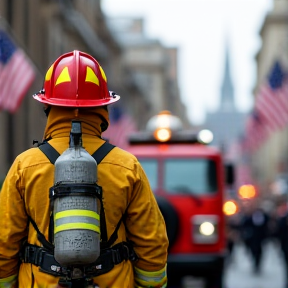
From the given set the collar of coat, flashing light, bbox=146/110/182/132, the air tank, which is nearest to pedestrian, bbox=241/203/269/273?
flashing light, bbox=146/110/182/132

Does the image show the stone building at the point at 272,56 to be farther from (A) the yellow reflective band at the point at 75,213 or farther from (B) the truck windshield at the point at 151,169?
(A) the yellow reflective band at the point at 75,213

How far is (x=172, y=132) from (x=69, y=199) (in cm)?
1040

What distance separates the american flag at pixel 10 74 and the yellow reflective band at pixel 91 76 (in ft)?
38.6

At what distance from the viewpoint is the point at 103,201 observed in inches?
186

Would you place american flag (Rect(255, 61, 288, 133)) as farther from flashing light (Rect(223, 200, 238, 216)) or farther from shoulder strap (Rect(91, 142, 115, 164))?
shoulder strap (Rect(91, 142, 115, 164))

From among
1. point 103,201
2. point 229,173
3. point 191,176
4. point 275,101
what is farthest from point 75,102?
point 275,101

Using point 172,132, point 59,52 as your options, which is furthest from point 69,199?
point 59,52

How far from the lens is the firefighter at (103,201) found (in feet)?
15.5

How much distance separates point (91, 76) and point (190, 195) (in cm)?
855

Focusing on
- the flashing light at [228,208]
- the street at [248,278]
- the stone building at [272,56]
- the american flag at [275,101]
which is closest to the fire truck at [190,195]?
the flashing light at [228,208]

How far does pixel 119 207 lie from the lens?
15.7 ft

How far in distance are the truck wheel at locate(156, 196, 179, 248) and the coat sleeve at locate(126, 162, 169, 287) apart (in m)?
7.31

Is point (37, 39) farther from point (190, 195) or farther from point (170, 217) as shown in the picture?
point (170, 217)

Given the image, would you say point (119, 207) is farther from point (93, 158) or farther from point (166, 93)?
point (166, 93)
